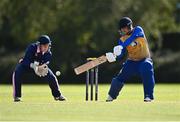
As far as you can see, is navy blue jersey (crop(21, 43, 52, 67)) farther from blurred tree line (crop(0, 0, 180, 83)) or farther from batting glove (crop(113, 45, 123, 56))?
blurred tree line (crop(0, 0, 180, 83))

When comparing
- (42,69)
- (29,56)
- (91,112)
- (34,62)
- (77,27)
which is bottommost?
(91,112)

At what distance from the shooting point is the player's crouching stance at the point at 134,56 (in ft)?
60.0

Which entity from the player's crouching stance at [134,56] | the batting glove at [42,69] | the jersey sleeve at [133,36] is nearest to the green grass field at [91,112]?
the player's crouching stance at [134,56]

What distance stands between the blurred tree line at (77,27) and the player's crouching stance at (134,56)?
1130 inches

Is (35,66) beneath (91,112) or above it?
above

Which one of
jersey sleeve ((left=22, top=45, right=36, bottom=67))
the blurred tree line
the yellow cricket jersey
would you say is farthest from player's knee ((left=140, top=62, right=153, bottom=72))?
the blurred tree line

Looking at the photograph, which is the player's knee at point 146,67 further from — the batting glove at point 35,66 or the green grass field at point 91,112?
the batting glove at point 35,66

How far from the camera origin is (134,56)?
733 inches

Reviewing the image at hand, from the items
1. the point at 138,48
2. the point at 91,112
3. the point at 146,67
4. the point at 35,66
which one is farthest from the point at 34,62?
the point at 91,112

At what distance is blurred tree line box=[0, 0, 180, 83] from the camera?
48188 mm

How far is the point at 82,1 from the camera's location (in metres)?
48.6

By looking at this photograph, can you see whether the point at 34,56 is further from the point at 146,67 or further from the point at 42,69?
the point at 146,67

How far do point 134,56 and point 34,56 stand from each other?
2197 mm

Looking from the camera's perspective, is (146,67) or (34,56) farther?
(34,56)
